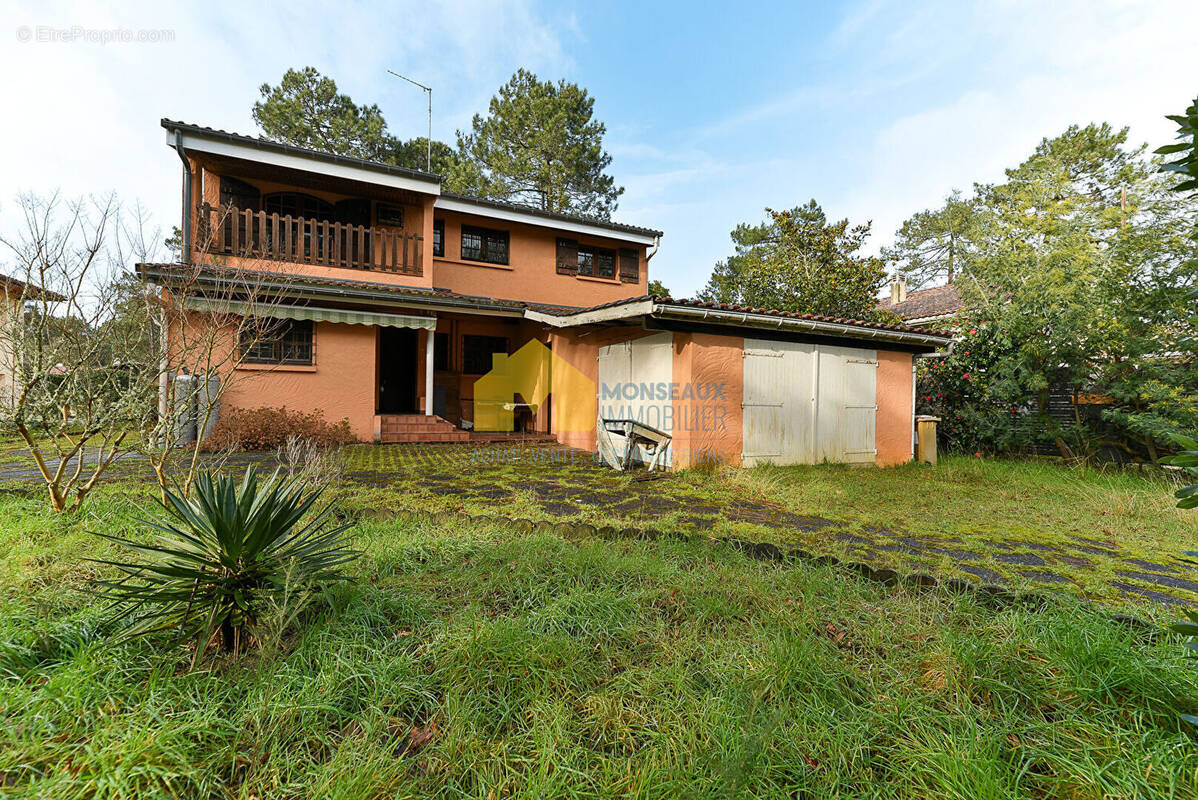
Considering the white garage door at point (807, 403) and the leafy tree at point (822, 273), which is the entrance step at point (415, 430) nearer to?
the white garage door at point (807, 403)

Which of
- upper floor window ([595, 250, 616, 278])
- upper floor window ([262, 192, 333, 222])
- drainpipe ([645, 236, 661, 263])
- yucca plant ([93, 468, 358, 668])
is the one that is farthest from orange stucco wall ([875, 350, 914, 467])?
upper floor window ([262, 192, 333, 222])

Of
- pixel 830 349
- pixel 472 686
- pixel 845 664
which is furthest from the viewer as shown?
pixel 830 349

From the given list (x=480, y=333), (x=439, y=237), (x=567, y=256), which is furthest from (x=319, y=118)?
(x=480, y=333)

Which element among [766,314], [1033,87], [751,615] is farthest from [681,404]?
[1033,87]

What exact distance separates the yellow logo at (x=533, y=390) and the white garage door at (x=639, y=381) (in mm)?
760

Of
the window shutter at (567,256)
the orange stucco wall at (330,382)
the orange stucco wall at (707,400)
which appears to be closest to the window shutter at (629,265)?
the window shutter at (567,256)

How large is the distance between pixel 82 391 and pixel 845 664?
20.5 feet

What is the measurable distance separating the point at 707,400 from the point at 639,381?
56.5 inches

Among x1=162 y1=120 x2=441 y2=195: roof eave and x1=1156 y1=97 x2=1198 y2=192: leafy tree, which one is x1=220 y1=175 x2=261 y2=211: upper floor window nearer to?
x1=162 y1=120 x2=441 y2=195: roof eave

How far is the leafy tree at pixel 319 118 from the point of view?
69.9 feet

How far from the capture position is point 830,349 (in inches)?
355

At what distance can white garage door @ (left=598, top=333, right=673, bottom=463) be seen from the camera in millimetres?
8109

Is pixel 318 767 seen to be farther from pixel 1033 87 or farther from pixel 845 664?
pixel 1033 87

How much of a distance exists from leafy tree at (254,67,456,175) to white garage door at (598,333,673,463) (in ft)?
62.8
